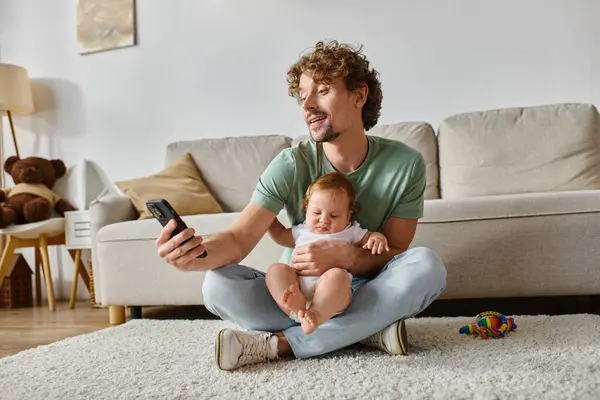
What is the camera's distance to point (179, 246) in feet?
4.69

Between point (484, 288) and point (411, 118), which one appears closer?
point (484, 288)

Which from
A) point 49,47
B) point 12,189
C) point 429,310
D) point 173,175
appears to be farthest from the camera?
point 49,47

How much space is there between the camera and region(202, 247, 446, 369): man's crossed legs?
152cm

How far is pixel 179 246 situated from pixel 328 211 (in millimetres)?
402

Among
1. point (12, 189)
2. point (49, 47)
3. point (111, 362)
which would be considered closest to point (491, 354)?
point (111, 362)

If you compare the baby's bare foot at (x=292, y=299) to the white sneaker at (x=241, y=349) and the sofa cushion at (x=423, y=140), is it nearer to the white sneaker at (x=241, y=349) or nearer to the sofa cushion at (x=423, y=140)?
the white sneaker at (x=241, y=349)

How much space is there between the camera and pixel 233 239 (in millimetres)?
1614

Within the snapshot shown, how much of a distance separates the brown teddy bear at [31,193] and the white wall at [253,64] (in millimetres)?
198

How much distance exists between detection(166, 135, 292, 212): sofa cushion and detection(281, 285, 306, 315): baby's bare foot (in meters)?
1.72

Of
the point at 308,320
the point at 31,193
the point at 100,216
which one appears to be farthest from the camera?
the point at 31,193

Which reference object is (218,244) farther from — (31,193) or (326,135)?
(31,193)

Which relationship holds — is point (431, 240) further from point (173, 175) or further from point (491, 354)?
point (173, 175)

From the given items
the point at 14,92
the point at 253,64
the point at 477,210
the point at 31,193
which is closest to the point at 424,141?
the point at 477,210

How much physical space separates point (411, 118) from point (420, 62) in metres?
0.30
